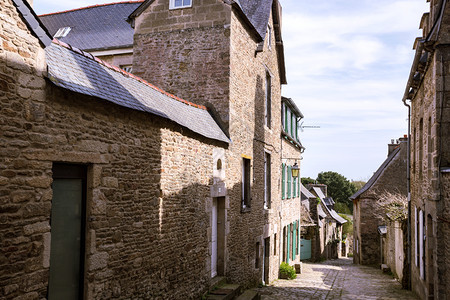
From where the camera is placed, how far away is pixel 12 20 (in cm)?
436

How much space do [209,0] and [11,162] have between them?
749cm

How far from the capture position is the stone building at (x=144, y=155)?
4469mm

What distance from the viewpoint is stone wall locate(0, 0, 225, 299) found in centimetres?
432

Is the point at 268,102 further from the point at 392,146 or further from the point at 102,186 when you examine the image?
the point at 392,146

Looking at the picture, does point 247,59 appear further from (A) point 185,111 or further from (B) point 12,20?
(B) point 12,20

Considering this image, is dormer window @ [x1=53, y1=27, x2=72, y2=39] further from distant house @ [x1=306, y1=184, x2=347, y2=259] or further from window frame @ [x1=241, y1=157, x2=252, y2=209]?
distant house @ [x1=306, y1=184, x2=347, y2=259]

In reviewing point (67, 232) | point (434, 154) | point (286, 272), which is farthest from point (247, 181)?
point (67, 232)

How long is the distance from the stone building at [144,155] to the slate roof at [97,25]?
349 centimetres

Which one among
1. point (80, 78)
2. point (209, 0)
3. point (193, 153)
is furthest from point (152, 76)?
point (80, 78)

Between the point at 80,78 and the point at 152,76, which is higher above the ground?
the point at 152,76

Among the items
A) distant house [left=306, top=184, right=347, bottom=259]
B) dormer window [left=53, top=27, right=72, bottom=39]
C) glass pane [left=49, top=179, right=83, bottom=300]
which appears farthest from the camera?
distant house [left=306, top=184, right=347, bottom=259]

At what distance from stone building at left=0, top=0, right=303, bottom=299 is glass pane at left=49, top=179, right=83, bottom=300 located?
18mm

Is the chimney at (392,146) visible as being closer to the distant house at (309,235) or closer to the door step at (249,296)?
the distant house at (309,235)

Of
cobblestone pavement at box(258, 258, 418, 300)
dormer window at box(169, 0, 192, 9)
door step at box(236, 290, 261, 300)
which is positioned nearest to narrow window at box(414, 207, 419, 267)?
cobblestone pavement at box(258, 258, 418, 300)
